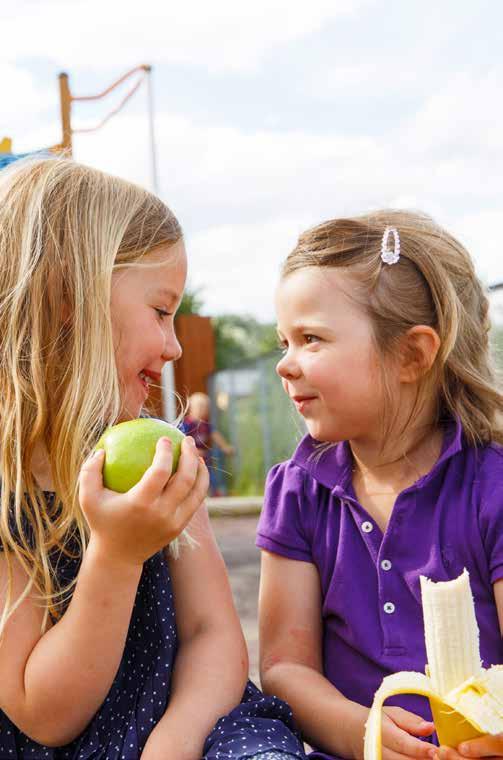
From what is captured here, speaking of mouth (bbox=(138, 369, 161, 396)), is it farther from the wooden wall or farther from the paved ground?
the wooden wall

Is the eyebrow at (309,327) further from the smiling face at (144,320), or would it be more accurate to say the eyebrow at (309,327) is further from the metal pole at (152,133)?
the metal pole at (152,133)

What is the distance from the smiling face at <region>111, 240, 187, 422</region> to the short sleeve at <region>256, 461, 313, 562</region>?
0.45 meters

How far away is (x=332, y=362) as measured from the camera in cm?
222

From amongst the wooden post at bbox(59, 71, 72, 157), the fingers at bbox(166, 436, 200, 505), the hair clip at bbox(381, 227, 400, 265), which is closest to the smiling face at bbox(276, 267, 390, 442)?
the hair clip at bbox(381, 227, 400, 265)

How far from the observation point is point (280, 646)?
2.27 metres

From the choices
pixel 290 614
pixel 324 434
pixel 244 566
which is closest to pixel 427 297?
pixel 324 434

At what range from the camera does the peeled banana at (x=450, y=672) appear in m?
1.63

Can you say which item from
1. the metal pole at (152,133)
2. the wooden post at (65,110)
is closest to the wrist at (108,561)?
the wooden post at (65,110)

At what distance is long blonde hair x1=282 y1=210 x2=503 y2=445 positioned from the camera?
7.47ft

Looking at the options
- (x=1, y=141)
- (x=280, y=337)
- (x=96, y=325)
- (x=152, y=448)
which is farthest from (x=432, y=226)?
(x=1, y=141)

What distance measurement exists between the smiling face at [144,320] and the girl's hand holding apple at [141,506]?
36 centimetres

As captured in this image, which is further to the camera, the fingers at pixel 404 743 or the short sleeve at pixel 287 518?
the short sleeve at pixel 287 518

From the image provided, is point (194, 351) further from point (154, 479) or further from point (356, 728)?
point (154, 479)

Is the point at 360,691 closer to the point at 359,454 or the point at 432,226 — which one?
the point at 359,454
